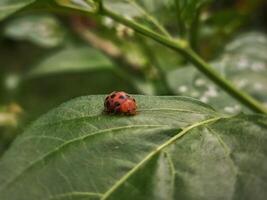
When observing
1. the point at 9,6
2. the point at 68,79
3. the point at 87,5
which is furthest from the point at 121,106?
the point at 68,79

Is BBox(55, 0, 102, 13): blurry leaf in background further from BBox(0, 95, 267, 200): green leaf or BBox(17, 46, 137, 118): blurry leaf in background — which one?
BBox(17, 46, 137, 118): blurry leaf in background

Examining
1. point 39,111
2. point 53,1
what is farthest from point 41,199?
point 39,111

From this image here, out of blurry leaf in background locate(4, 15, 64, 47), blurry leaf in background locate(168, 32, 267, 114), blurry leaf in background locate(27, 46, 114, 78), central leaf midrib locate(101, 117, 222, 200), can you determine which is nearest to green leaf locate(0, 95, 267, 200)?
central leaf midrib locate(101, 117, 222, 200)

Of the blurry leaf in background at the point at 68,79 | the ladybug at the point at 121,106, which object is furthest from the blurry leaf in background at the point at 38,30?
the ladybug at the point at 121,106

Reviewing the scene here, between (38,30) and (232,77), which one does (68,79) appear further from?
(232,77)

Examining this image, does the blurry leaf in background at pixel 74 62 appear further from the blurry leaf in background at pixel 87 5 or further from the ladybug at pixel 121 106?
the ladybug at pixel 121 106
